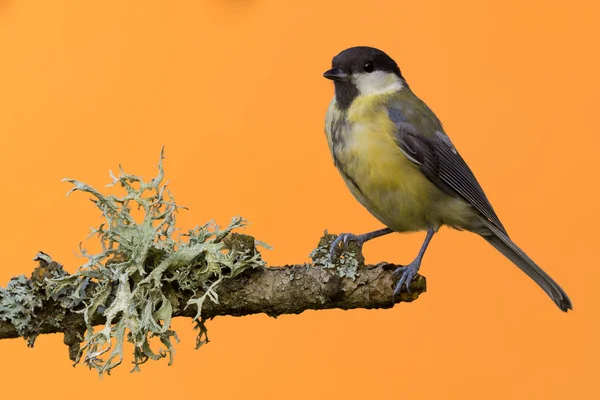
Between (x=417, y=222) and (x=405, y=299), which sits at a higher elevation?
(x=417, y=222)

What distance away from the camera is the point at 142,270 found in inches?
53.3

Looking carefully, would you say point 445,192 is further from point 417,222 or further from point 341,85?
point 341,85

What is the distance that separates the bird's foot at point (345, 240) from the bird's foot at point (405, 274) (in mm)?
118

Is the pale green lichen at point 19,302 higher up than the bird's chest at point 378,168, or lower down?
lower down

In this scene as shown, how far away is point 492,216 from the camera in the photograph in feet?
6.11

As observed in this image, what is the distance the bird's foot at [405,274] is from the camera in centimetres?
141

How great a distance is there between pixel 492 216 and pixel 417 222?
24 centimetres

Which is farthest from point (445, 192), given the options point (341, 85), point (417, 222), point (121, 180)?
point (121, 180)

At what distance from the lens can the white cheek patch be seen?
5.75ft

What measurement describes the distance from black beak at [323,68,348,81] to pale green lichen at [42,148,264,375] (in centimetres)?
49

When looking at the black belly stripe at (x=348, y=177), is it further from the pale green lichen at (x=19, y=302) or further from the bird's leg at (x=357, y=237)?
the pale green lichen at (x=19, y=302)

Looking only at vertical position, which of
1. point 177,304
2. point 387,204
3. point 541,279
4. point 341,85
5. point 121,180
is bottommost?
point 541,279

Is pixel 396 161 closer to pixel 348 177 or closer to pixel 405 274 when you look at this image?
pixel 348 177

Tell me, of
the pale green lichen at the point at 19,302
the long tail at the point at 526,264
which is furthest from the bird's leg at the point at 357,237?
the pale green lichen at the point at 19,302
